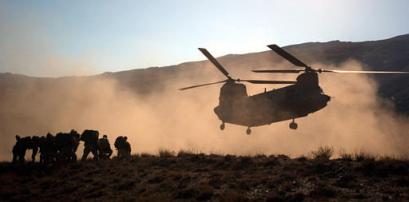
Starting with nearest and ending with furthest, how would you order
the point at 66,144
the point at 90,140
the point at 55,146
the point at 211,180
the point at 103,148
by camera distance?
1. the point at 211,180
2. the point at 55,146
3. the point at 66,144
4. the point at 90,140
5. the point at 103,148

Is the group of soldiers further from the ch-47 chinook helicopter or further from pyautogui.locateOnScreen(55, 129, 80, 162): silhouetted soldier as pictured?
the ch-47 chinook helicopter

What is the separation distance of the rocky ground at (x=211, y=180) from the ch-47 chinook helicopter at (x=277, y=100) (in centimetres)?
248

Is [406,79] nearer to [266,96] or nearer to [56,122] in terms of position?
[266,96]

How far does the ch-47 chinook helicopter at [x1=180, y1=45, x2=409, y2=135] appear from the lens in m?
21.7

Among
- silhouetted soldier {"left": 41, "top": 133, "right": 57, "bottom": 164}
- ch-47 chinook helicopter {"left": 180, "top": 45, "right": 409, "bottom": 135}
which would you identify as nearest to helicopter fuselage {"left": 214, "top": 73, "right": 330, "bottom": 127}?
ch-47 chinook helicopter {"left": 180, "top": 45, "right": 409, "bottom": 135}

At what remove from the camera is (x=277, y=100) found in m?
23.0

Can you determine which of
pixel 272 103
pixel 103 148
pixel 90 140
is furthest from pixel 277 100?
pixel 90 140

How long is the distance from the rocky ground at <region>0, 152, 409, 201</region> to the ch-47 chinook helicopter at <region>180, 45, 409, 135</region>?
248cm

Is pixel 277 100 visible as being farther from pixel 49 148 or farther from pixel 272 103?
pixel 49 148

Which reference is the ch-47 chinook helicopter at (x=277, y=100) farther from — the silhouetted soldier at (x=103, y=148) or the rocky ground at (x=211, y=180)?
the silhouetted soldier at (x=103, y=148)

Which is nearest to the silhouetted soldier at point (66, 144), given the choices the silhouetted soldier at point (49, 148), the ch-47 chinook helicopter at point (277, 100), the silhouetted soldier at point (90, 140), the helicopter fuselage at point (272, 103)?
the silhouetted soldier at point (49, 148)

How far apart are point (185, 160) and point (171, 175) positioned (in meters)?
3.65

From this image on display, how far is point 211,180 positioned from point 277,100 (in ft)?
23.3

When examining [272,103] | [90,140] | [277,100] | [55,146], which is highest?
[277,100]
